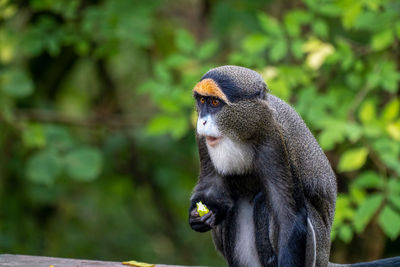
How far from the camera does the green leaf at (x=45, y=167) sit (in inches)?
242

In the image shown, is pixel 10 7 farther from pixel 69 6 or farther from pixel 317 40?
pixel 317 40

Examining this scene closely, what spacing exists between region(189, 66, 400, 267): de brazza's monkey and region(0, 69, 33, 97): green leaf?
290cm

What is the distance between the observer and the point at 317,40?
552cm

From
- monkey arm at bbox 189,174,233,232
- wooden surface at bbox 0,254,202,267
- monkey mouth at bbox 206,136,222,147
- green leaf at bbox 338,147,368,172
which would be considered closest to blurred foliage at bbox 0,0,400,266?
green leaf at bbox 338,147,368,172

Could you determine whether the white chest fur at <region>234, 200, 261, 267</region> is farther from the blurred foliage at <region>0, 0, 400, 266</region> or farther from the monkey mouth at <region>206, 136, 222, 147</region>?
the blurred foliage at <region>0, 0, 400, 266</region>

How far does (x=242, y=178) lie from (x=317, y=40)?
2.13 m

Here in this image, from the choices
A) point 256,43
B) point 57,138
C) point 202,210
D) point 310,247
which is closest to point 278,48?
point 256,43

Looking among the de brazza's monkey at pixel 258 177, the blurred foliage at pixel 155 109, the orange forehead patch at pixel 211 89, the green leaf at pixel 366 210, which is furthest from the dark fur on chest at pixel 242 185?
the green leaf at pixel 366 210

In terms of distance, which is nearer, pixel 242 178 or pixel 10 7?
pixel 242 178

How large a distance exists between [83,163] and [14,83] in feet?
3.44

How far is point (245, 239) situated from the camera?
3961 mm

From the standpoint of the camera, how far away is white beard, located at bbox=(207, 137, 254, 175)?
11.9ft

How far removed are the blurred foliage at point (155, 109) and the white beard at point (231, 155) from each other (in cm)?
143

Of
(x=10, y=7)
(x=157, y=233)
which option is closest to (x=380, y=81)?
(x=10, y=7)
